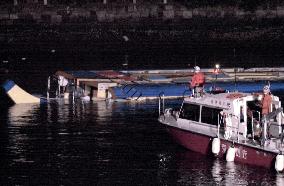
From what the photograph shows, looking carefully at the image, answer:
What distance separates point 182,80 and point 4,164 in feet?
92.5

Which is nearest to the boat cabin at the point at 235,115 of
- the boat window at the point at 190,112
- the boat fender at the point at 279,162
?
the boat window at the point at 190,112

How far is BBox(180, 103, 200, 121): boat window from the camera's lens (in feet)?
170

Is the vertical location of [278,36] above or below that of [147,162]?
above

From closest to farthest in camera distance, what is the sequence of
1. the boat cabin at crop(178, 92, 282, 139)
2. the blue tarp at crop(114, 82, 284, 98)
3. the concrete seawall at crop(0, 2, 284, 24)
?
the boat cabin at crop(178, 92, 282, 139), the blue tarp at crop(114, 82, 284, 98), the concrete seawall at crop(0, 2, 284, 24)

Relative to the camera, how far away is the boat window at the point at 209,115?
5080 cm

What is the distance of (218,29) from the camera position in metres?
113

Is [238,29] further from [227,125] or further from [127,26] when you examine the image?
[227,125]

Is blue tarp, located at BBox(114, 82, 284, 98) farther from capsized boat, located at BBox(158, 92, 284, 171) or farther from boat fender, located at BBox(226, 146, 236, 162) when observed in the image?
boat fender, located at BBox(226, 146, 236, 162)

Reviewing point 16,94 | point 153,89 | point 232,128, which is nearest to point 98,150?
point 232,128

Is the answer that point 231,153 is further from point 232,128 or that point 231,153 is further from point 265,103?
point 265,103

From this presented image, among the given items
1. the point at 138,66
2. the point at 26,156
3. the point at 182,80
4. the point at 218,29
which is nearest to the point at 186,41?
the point at 218,29

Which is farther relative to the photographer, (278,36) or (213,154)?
(278,36)

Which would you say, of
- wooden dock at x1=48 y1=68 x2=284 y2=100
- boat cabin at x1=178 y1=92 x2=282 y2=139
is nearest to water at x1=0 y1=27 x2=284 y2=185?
wooden dock at x1=48 y1=68 x2=284 y2=100

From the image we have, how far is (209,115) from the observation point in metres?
51.2
